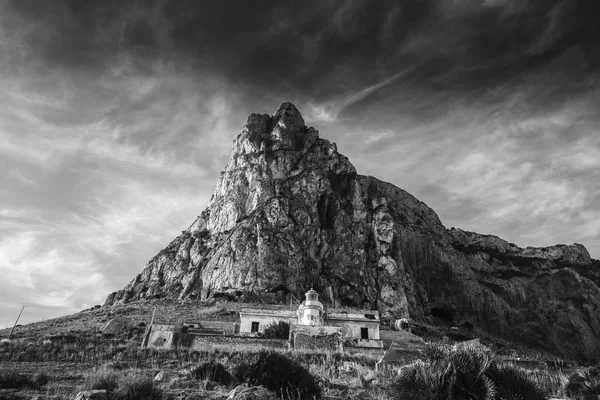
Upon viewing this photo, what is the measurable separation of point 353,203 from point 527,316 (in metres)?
46.0

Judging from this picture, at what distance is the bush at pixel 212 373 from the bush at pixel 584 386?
9.82 m

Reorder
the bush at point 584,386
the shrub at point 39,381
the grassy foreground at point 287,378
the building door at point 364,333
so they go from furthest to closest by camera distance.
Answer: the building door at point 364,333
the shrub at point 39,381
the bush at point 584,386
the grassy foreground at point 287,378

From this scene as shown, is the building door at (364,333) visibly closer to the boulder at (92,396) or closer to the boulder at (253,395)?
the boulder at (253,395)

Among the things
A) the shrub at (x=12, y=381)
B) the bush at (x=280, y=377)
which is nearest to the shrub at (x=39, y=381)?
the shrub at (x=12, y=381)

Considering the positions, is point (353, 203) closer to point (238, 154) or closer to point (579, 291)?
point (238, 154)

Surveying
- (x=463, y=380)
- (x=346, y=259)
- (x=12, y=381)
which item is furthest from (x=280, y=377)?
(x=346, y=259)

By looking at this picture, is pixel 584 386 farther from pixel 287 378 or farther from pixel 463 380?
pixel 287 378

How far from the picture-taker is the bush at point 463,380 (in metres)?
7.82

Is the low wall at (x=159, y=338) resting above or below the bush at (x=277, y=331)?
below

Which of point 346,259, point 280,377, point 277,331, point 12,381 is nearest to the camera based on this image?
point 12,381

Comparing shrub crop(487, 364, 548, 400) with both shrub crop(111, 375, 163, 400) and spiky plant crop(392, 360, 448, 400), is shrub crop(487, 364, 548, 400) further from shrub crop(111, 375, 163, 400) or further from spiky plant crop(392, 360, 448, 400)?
shrub crop(111, 375, 163, 400)

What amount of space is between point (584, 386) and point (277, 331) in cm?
2699

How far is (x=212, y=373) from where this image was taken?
1321cm

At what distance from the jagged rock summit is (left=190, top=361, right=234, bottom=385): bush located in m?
57.9
